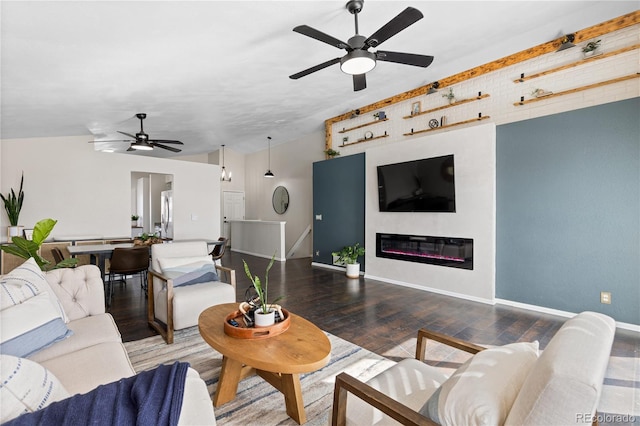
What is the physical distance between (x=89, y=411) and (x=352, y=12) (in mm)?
3524

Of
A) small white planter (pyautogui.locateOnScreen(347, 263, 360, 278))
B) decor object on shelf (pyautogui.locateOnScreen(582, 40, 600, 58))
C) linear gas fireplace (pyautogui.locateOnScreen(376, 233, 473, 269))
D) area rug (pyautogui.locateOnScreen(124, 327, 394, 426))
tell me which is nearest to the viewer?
area rug (pyautogui.locateOnScreen(124, 327, 394, 426))

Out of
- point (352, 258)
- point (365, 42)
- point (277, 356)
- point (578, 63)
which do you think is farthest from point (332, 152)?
point (277, 356)

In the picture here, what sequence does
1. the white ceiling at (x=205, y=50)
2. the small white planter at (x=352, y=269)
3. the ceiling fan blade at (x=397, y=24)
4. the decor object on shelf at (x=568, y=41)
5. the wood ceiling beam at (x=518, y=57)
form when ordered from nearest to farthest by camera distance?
the ceiling fan blade at (x=397, y=24), the white ceiling at (x=205, y=50), the wood ceiling beam at (x=518, y=57), the decor object on shelf at (x=568, y=41), the small white planter at (x=352, y=269)

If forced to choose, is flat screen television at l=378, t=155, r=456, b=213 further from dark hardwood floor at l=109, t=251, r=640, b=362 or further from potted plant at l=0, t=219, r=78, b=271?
potted plant at l=0, t=219, r=78, b=271

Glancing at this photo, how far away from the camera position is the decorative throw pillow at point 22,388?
84 cm

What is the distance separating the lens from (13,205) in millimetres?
5270

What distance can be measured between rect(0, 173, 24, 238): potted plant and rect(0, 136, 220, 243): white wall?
0.15 m

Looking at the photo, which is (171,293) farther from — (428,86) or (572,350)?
(428,86)

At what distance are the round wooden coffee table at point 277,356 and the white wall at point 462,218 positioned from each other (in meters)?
3.32

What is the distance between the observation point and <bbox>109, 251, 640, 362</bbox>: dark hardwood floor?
2984mm

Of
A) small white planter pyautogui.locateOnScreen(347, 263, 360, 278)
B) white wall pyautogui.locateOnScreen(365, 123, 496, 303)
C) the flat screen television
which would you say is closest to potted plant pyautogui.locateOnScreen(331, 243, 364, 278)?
small white planter pyautogui.locateOnScreen(347, 263, 360, 278)

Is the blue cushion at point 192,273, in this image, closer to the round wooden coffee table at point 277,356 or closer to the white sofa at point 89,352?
the white sofa at point 89,352

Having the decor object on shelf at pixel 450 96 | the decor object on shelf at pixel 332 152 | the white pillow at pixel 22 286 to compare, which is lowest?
the white pillow at pixel 22 286

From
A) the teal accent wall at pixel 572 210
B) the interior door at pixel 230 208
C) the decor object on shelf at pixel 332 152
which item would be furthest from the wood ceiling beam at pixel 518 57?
the interior door at pixel 230 208
